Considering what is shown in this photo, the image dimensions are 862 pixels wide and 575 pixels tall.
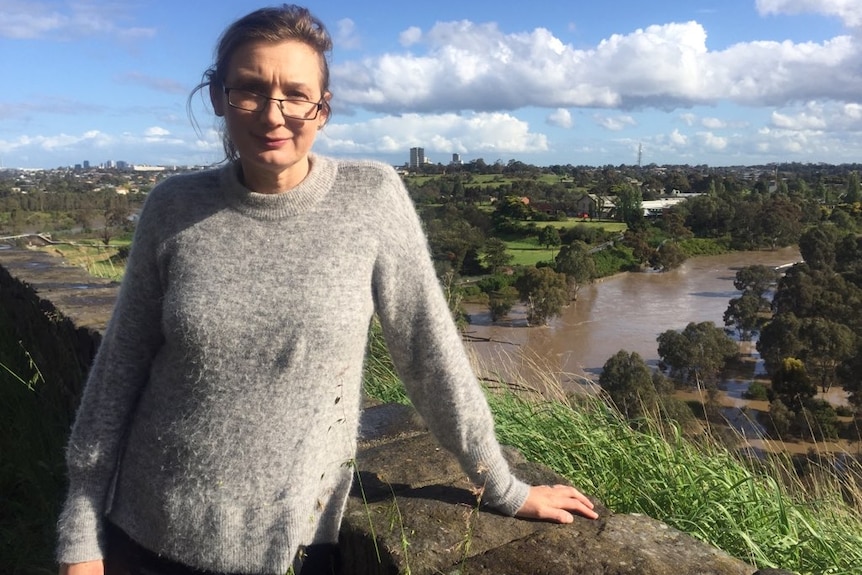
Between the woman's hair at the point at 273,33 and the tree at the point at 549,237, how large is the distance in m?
27.0

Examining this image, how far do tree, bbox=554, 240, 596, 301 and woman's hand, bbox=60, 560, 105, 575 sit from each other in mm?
21476

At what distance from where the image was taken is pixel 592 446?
1.95 metres

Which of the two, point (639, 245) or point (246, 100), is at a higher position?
point (246, 100)

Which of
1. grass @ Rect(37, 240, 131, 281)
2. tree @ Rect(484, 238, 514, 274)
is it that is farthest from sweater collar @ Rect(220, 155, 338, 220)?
tree @ Rect(484, 238, 514, 274)

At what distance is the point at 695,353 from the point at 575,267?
28.3 feet

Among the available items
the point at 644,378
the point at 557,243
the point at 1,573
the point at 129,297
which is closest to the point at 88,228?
the point at 644,378

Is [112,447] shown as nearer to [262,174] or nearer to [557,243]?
[262,174]

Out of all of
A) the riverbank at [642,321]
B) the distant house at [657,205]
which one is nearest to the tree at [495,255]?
the riverbank at [642,321]

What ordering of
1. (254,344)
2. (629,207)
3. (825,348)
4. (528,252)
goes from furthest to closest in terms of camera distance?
1. (629,207)
2. (528,252)
3. (825,348)
4. (254,344)

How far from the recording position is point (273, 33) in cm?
107

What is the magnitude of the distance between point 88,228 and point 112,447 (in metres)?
9.22

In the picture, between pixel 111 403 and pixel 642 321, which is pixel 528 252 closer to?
pixel 642 321

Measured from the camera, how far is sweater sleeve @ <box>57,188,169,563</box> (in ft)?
3.65

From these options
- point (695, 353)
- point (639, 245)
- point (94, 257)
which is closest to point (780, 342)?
point (695, 353)
